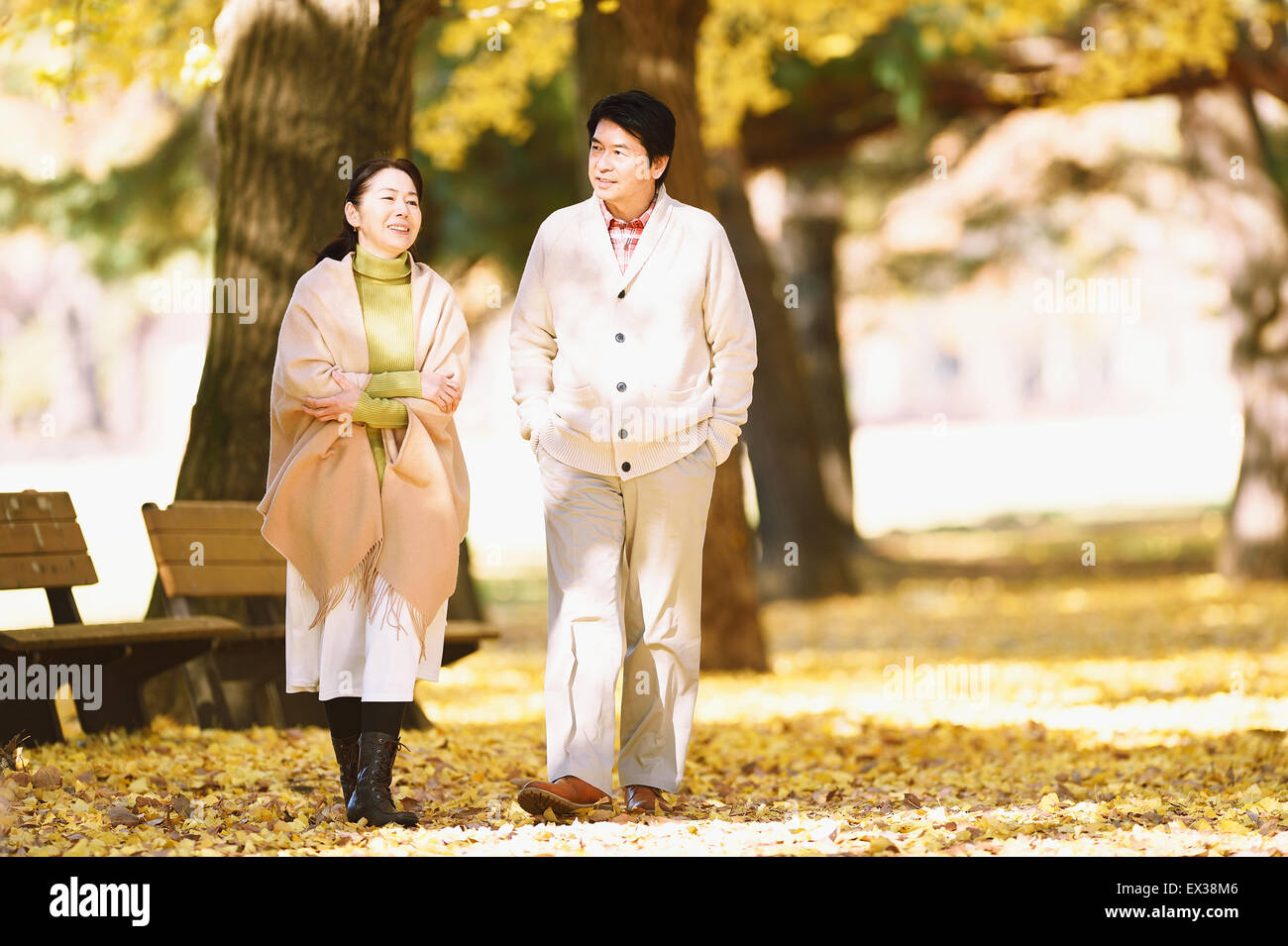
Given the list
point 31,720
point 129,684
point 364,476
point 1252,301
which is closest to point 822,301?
point 1252,301

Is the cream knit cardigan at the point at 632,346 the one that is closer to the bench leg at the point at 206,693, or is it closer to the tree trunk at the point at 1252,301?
the bench leg at the point at 206,693

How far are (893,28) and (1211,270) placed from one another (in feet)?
33.6

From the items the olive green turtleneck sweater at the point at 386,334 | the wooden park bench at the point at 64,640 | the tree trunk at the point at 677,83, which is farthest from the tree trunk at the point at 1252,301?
the olive green turtleneck sweater at the point at 386,334

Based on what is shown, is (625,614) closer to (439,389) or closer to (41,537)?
(439,389)

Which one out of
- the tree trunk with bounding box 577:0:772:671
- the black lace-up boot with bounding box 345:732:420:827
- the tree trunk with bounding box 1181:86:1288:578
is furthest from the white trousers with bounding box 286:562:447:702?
the tree trunk with bounding box 1181:86:1288:578

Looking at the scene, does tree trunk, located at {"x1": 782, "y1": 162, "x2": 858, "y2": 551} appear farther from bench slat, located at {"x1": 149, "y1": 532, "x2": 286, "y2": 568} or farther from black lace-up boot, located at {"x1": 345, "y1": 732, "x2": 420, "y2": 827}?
black lace-up boot, located at {"x1": 345, "y1": 732, "x2": 420, "y2": 827}

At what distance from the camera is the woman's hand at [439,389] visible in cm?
478

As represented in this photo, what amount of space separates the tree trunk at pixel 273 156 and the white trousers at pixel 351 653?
2031mm

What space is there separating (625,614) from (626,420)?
26.2 inches

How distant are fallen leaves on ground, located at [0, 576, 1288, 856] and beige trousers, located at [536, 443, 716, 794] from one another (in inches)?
9.4

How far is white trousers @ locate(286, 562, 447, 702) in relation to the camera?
4664 mm

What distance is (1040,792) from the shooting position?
5664 mm

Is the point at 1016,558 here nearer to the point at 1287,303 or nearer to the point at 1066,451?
the point at 1287,303
